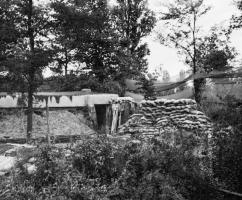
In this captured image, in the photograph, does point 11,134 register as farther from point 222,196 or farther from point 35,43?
point 222,196

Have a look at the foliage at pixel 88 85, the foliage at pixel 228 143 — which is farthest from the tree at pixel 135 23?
the foliage at pixel 228 143

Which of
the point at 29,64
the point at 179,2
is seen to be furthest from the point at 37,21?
the point at 179,2

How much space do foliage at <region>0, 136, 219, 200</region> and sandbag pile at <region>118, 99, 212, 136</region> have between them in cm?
482

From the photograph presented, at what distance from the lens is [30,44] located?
1688 centimetres

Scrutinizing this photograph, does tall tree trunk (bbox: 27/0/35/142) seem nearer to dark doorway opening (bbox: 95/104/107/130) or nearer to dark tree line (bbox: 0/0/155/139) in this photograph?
dark tree line (bbox: 0/0/155/139)

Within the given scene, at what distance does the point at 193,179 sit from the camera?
710cm

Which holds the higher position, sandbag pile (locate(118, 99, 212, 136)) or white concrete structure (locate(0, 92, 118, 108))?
white concrete structure (locate(0, 92, 118, 108))

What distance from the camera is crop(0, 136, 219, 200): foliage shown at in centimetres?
593

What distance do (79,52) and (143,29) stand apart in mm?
5376

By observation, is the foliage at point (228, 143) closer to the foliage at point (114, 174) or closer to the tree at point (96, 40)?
the foliage at point (114, 174)

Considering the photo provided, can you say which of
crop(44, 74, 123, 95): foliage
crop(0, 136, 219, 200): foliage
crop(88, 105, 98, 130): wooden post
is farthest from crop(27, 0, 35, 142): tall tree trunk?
crop(0, 136, 219, 200): foliage

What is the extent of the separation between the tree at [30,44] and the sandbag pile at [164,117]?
5117 mm

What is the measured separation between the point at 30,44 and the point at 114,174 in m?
11.3

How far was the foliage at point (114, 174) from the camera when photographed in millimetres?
5926
